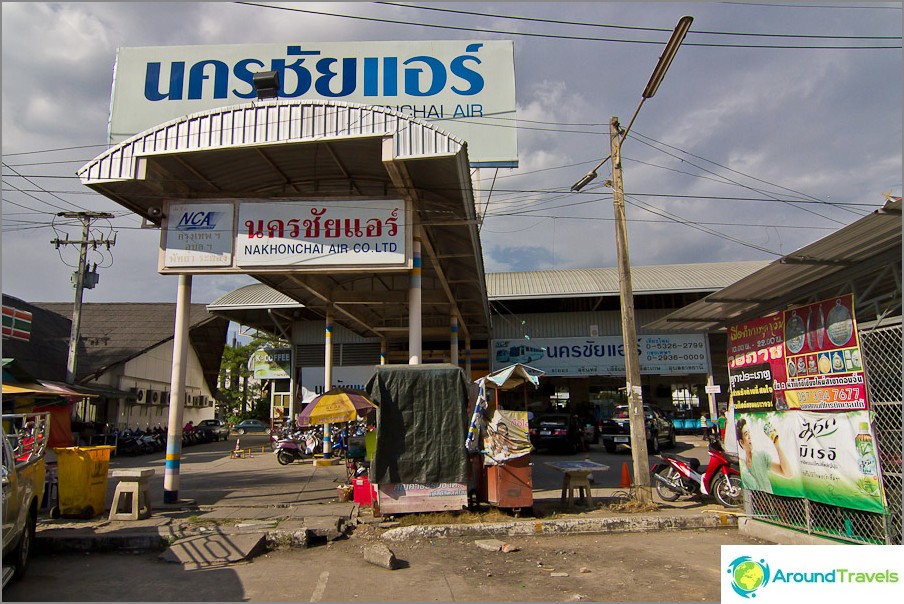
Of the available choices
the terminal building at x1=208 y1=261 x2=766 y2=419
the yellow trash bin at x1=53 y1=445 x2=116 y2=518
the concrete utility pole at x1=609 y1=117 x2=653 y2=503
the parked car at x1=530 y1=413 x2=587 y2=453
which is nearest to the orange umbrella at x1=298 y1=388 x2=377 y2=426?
the yellow trash bin at x1=53 y1=445 x2=116 y2=518

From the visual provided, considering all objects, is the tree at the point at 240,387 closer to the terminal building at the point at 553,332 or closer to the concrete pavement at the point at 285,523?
the terminal building at the point at 553,332

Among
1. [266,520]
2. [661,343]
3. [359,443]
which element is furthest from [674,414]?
[266,520]

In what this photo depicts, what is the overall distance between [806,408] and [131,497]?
33.8 ft

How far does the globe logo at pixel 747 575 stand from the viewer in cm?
472

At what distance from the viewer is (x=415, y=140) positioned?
32.7ft

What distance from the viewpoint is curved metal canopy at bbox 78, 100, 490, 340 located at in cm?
1011

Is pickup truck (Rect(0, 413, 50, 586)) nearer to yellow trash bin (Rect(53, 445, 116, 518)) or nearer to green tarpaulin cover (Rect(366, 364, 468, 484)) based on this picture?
yellow trash bin (Rect(53, 445, 116, 518))

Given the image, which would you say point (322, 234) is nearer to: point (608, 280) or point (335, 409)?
point (335, 409)

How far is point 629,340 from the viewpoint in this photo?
10.3 metres

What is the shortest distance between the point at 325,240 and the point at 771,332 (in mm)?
7659

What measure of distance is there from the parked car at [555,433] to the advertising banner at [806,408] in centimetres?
1214

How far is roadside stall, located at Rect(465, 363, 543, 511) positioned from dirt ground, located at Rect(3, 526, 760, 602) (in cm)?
109

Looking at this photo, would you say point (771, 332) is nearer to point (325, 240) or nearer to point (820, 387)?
point (820, 387)

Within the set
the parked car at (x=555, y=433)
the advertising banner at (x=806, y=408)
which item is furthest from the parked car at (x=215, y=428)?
the advertising banner at (x=806, y=408)
